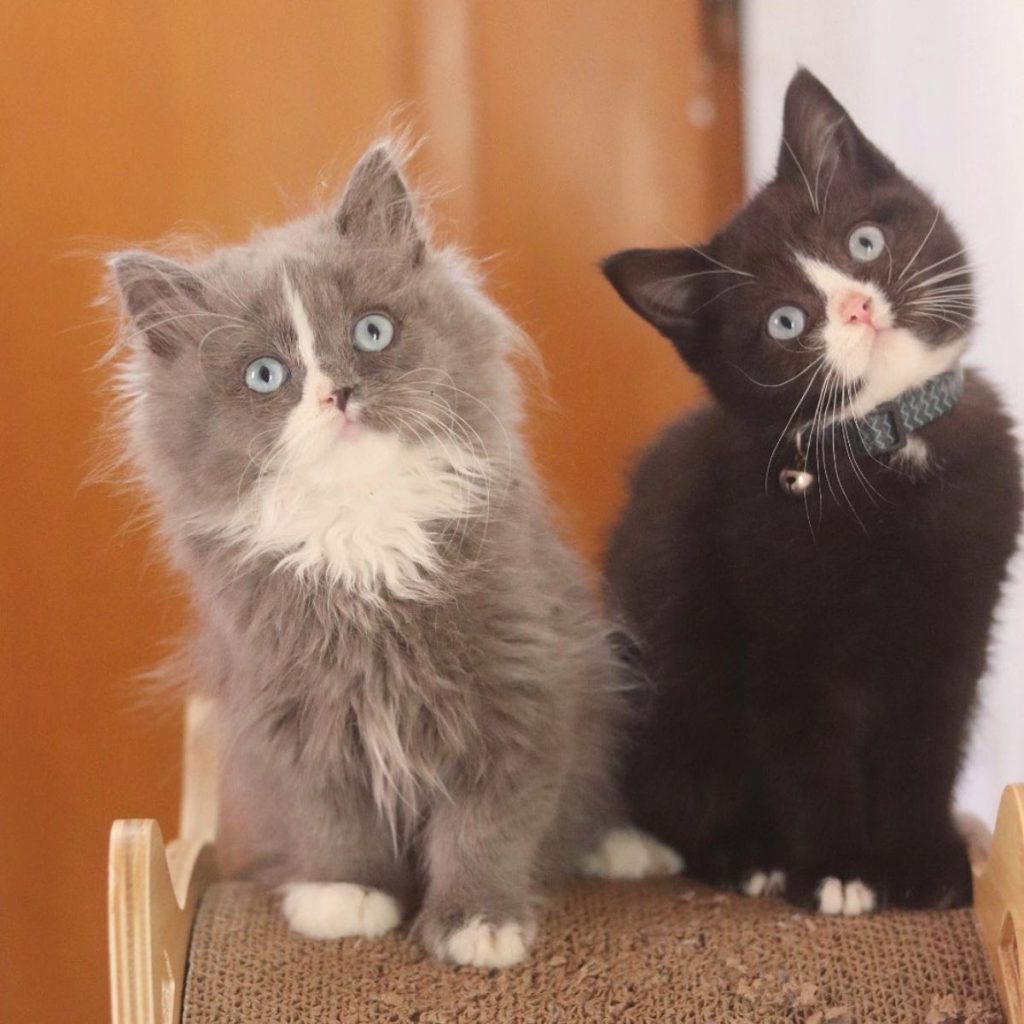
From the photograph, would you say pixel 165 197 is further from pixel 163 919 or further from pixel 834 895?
pixel 834 895

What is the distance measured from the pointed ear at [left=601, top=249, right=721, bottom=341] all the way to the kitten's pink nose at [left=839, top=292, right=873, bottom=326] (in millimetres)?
204

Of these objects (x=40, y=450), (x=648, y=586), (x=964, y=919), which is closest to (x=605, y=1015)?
(x=964, y=919)

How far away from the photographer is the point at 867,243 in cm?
133

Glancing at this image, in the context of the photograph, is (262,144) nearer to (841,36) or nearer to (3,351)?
(3,351)

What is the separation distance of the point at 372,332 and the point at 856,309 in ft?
1.64

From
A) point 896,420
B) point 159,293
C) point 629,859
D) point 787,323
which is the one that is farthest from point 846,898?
point 159,293

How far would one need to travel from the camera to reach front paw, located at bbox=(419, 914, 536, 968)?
48.8 inches

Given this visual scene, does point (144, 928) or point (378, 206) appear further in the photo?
point (378, 206)

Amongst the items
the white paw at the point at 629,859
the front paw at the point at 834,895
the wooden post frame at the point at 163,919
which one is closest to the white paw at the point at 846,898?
the front paw at the point at 834,895

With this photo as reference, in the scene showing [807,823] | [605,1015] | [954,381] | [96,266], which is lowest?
[605,1015]

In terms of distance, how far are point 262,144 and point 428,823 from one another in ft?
3.85

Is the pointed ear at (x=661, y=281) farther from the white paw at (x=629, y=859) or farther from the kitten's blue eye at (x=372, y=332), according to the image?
the white paw at (x=629, y=859)

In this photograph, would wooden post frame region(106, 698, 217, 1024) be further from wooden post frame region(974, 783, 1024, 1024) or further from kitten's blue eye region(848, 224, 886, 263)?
kitten's blue eye region(848, 224, 886, 263)

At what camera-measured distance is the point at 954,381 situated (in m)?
1.37
